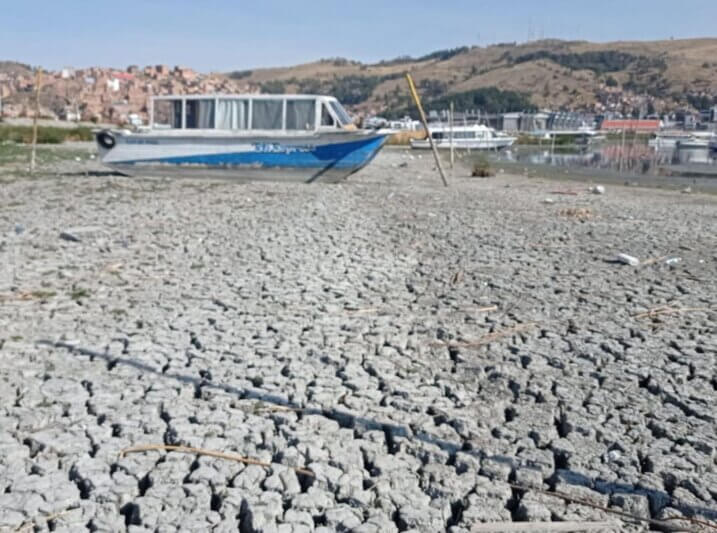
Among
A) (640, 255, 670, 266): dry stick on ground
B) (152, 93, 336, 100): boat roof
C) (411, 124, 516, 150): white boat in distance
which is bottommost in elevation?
(640, 255, 670, 266): dry stick on ground

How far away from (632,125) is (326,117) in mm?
74900

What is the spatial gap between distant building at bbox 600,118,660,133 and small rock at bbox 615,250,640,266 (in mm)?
79174

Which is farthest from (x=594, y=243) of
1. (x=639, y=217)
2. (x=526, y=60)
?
(x=526, y=60)

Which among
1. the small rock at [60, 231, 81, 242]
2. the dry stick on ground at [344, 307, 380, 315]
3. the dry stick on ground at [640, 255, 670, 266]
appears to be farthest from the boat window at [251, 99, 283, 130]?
the dry stick on ground at [344, 307, 380, 315]

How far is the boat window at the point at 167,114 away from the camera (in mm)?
17766

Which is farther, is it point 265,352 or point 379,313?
point 379,313

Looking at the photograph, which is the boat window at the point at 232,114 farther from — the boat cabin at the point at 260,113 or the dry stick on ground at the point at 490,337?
the dry stick on ground at the point at 490,337

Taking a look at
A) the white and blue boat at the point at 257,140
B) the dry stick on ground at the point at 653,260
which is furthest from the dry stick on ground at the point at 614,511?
the white and blue boat at the point at 257,140

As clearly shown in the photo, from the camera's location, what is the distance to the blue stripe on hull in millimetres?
16953

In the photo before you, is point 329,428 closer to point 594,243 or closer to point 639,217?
point 594,243

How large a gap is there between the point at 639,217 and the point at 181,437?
33.9 feet

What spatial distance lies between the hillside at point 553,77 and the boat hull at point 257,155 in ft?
333

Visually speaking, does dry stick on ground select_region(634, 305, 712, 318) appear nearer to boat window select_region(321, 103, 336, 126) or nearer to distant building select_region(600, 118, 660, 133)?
boat window select_region(321, 103, 336, 126)

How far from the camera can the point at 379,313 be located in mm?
5930
